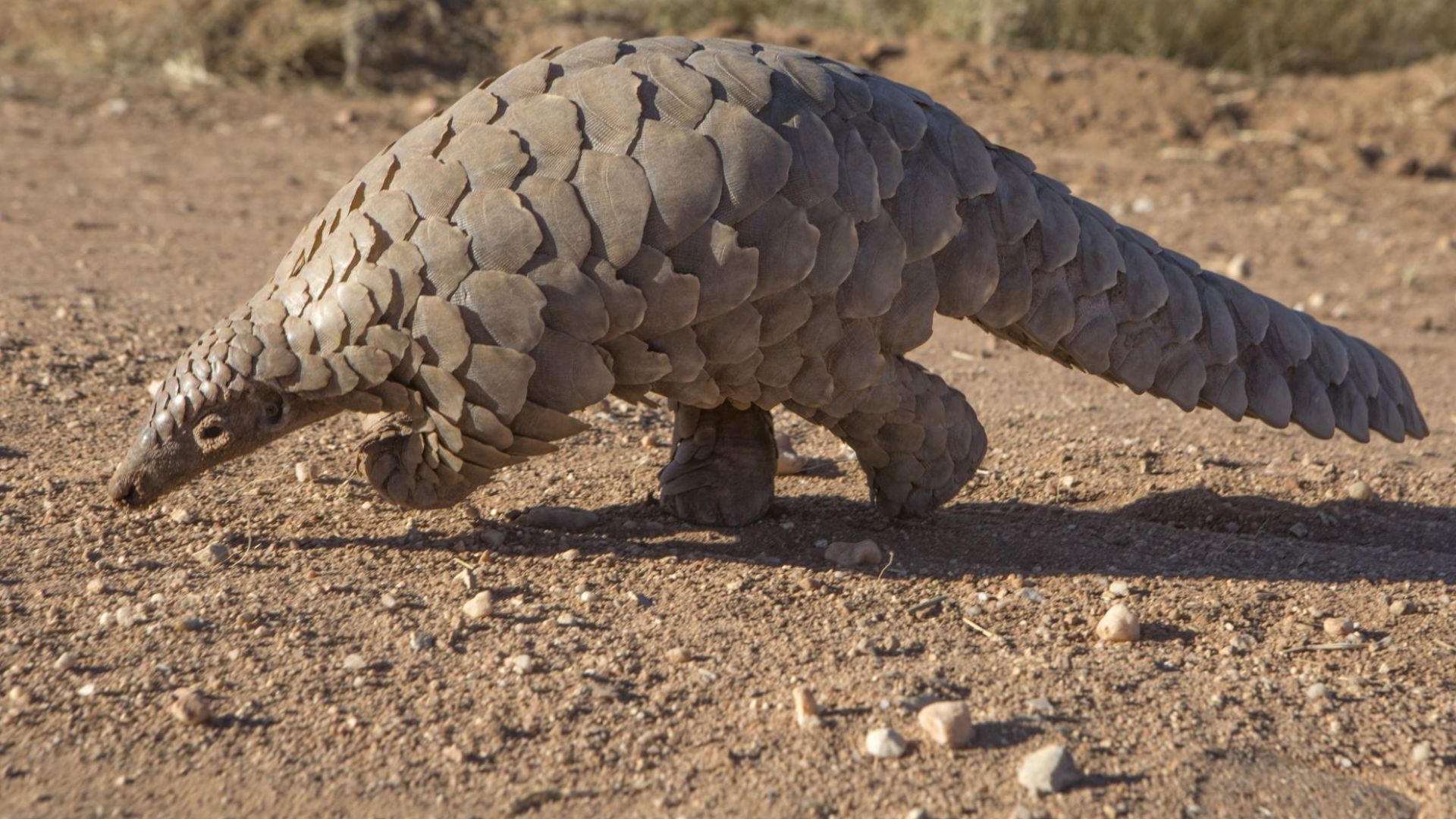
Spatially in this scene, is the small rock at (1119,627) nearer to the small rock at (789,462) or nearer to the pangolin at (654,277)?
the pangolin at (654,277)

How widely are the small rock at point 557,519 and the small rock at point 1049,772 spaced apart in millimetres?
1612

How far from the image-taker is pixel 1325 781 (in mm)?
2824

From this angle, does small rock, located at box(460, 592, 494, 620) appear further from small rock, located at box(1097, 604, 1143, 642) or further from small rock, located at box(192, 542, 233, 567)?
small rock, located at box(1097, 604, 1143, 642)

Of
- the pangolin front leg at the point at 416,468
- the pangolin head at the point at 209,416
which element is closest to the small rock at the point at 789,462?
the pangolin front leg at the point at 416,468

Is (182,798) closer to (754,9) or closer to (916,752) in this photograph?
(916,752)

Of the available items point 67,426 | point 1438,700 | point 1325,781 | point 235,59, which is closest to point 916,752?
point 1325,781

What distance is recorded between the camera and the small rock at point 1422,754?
2904mm

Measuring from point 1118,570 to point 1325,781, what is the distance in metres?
1.06

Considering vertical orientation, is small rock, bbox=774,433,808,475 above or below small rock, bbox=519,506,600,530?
above

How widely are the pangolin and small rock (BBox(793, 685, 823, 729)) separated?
832 mm

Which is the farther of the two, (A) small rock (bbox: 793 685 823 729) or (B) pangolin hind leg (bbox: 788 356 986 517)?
(B) pangolin hind leg (bbox: 788 356 986 517)

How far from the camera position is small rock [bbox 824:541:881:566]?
150 inches

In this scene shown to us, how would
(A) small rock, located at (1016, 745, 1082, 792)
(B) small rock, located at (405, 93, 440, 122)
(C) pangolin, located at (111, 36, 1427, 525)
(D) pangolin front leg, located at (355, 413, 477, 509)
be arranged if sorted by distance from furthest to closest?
1. (B) small rock, located at (405, 93, 440, 122)
2. (D) pangolin front leg, located at (355, 413, 477, 509)
3. (C) pangolin, located at (111, 36, 1427, 525)
4. (A) small rock, located at (1016, 745, 1082, 792)

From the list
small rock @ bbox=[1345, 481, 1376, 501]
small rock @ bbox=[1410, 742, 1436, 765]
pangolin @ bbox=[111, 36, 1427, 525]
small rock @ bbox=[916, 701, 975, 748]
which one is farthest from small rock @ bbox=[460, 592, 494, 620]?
small rock @ bbox=[1345, 481, 1376, 501]
